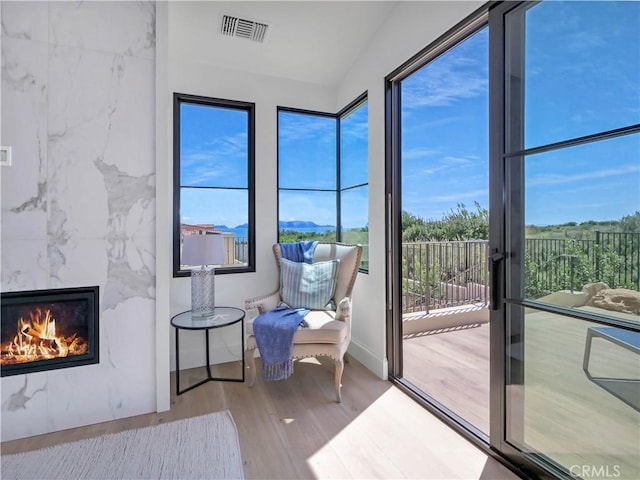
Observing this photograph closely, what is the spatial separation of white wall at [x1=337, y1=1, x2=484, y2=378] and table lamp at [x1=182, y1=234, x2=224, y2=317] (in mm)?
1294

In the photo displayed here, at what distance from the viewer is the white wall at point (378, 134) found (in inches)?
94.0

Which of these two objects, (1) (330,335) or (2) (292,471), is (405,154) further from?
(2) (292,471)

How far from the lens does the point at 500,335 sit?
5.87ft

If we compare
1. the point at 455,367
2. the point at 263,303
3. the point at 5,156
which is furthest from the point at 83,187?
the point at 455,367

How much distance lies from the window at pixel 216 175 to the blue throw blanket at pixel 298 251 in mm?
337

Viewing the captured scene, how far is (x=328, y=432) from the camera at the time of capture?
6.67 feet

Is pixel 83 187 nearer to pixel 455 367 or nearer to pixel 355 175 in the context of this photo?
pixel 355 175

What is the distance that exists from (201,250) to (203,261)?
0.09m

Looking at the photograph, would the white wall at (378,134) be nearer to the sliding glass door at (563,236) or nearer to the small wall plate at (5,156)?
the sliding glass door at (563,236)

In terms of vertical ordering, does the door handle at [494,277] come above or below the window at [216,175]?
below

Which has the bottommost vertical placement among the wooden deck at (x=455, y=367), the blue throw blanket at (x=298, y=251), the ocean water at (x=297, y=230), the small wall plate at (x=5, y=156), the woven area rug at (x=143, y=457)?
the woven area rug at (x=143, y=457)

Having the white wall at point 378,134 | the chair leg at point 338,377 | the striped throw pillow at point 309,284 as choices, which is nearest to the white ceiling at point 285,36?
the white wall at point 378,134

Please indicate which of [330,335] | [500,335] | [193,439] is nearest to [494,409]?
[500,335]

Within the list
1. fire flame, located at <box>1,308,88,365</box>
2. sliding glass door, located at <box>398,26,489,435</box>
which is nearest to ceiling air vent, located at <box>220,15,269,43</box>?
sliding glass door, located at <box>398,26,489,435</box>
